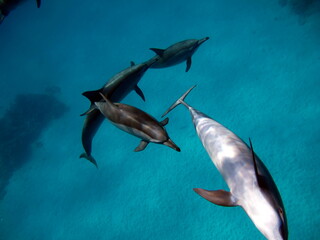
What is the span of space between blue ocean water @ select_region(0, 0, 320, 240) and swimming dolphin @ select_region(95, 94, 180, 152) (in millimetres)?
7052

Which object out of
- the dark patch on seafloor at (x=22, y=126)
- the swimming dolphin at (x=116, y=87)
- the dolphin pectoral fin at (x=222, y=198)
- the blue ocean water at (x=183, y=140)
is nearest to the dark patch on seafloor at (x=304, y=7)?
the blue ocean water at (x=183, y=140)

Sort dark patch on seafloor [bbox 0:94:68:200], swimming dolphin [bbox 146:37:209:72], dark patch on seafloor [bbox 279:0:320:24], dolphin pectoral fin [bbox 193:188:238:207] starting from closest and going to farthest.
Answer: dolphin pectoral fin [bbox 193:188:238:207] → swimming dolphin [bbox 146:37:209:72] → dark patch on seafloor [bbox 279:0:320:24] → dark patch on seafloor [bbox 0:94:68:200]

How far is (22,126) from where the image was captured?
21.1 meters

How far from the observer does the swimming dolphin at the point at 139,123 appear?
2531mm

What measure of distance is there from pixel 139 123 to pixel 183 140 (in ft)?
31.3

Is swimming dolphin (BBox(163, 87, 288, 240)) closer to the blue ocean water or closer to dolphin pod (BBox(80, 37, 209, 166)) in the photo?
dolphin pod (BBox(80, 37, 209, 166))

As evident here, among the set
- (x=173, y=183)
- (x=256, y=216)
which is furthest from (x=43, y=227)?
(x=256, y=216)

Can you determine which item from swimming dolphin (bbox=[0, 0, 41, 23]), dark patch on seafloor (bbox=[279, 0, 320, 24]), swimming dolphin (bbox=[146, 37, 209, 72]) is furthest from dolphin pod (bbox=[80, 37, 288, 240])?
dark patch on seafloor (bbox=[279, 0, 320, 24])

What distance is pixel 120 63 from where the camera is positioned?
860 inches

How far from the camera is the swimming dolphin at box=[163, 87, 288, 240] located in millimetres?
1794

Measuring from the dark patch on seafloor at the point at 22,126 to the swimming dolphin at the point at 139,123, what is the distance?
1953cm

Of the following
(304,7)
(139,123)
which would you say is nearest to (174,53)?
(139,123)

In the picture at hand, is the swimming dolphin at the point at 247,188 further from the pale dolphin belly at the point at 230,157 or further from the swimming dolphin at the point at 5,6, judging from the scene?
the swimming dolphin at the point at 5,6

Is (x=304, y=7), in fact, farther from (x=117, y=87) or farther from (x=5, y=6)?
(x=5, y=6)
